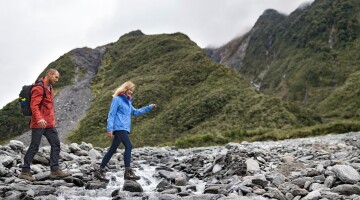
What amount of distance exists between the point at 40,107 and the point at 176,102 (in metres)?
63.1

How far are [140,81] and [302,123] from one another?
41.1m

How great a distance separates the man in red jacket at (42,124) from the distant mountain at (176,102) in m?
29.5

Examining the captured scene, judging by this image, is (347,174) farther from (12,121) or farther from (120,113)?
(12,121)

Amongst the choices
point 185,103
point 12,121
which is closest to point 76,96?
point 12,121

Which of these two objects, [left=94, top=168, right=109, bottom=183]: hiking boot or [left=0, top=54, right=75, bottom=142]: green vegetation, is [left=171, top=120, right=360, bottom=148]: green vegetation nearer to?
[left=94, top=168, right=109, bottom=183]: hiking boot

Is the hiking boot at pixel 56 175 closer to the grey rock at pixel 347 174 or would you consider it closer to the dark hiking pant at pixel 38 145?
the dark hiking pant at pixel 38 145

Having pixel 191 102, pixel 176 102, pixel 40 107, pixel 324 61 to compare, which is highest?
pixel 324 61

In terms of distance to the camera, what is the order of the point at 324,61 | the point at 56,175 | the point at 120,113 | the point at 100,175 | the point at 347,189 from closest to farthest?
1. the point at 347,189
2. the point at 56,175
3. the point at 120,113
4. the point at 100,175
5. the point at 324,61

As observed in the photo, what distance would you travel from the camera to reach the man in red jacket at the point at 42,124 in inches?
391

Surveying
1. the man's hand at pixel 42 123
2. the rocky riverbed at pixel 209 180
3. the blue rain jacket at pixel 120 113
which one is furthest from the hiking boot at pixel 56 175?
the blue rain jacket at pixel 120 113

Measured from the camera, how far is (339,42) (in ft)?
583

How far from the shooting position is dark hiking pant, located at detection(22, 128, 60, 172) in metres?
10.2

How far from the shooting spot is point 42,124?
9641 millimetres

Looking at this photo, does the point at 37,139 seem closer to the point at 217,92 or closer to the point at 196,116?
the point at 196,116
